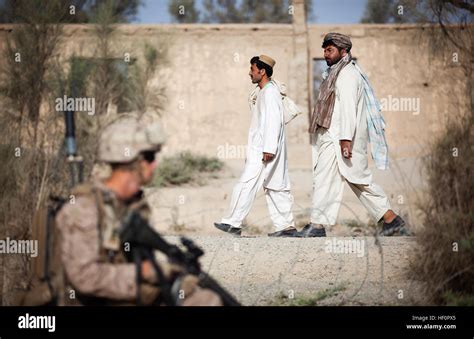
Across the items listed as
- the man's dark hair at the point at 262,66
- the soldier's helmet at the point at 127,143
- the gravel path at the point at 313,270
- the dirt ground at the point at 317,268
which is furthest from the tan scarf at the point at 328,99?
the soldier's helmet at the point at 127,143

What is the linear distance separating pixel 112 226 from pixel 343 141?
3866 millimetres

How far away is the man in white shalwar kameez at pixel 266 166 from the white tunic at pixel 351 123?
53cm

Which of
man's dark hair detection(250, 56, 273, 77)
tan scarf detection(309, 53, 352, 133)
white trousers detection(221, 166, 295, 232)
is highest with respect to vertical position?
man's dark hair detection(250, 56, 273, 77)

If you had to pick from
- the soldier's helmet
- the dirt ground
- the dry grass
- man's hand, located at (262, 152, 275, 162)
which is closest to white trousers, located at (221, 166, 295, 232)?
man's hand, located at (262, 152, 275, 162)

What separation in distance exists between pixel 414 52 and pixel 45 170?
1257 cm

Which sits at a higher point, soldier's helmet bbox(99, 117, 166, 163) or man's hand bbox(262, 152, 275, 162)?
soldier's helmet bbox(99, 117, 166, 163)

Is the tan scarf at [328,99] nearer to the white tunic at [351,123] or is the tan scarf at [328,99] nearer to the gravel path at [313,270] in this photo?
the white tunic at [351,123]

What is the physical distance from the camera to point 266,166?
7.88 m

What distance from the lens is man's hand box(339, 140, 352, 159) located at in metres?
7.41

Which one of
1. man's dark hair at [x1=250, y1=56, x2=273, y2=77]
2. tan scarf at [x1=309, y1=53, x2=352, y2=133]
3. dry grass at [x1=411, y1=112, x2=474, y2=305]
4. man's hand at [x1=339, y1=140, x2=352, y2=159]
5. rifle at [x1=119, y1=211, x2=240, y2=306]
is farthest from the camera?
man's dark hair at [x1=250, y1=56, x2=273, y2=77]

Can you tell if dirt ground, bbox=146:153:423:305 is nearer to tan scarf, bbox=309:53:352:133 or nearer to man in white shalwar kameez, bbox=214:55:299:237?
man in white shalwar kameez, bbox=214:55:299:237

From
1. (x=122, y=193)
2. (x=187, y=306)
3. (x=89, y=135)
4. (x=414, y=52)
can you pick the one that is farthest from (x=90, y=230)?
(x=414, y=52)

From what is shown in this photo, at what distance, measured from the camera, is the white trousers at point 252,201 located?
7727 millimetres

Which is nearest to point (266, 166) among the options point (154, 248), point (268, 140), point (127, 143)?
point (268, 140)
